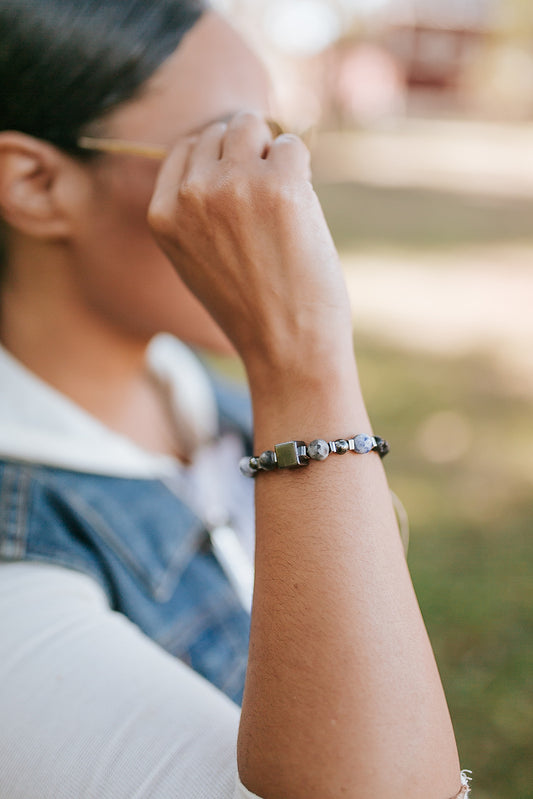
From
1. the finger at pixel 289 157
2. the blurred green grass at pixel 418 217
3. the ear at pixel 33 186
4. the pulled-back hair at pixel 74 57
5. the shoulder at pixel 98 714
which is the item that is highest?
the blurred green grass at pixel 418 217

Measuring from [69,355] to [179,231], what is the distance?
59 centimetres

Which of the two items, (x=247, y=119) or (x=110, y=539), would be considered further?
(x=110, y=539)

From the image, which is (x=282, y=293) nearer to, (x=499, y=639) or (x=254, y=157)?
(x=254, y=157)

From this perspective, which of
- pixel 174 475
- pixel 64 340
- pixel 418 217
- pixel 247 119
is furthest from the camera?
pixel 418 217

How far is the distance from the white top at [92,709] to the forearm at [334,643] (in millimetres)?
98

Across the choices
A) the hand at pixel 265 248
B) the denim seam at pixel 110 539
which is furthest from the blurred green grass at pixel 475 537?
the hand at pixel 265 248

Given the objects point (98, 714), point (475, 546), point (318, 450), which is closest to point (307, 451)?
point (318, 450)

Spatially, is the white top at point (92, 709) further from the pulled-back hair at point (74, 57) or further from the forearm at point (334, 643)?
the pulled-back hair at point (74, 57)

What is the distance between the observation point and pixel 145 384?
2.24 m

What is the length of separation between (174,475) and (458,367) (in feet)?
13.6

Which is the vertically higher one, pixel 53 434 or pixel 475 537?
pixel 475 537

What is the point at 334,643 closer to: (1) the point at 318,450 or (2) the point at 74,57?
(1) the point at 318,450

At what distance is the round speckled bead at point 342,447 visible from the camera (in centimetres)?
117

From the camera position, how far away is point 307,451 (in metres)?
1.17
